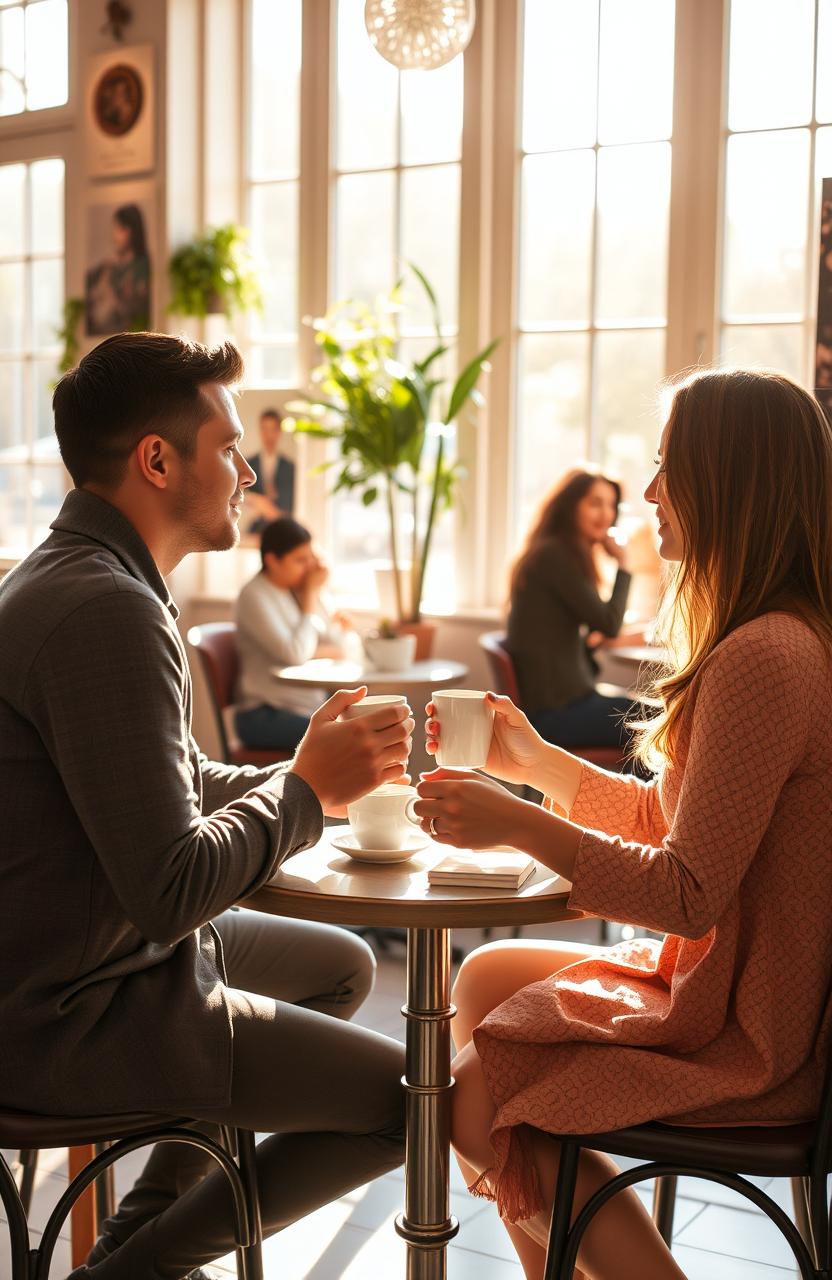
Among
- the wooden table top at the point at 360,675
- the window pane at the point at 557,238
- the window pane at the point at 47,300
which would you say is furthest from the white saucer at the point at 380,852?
the window pane at the point at 47,300

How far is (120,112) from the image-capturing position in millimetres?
5652

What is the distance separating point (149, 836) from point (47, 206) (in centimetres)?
540

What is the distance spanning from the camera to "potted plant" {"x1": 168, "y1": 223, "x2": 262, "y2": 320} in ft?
18.0

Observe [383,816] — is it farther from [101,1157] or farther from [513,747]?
[101,1157]

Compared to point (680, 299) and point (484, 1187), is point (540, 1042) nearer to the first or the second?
point (484, 1187)

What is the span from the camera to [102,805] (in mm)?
1423

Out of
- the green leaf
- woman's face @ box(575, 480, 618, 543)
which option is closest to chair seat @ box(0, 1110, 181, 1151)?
woman's face @ box(575, 480, 618, 543)

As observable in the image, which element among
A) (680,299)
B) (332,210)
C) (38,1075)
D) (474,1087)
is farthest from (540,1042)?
(332,210)

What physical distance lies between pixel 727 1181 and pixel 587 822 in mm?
528

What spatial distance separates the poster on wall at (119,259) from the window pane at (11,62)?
2.94 ft

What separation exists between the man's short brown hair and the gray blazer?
15cm

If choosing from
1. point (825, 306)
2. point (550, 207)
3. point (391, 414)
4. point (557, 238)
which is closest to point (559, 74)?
point (550, 207)

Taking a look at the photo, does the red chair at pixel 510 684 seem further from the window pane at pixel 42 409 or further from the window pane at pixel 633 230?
the window pane at pixel 42 409

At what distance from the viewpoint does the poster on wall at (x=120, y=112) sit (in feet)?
18.2
